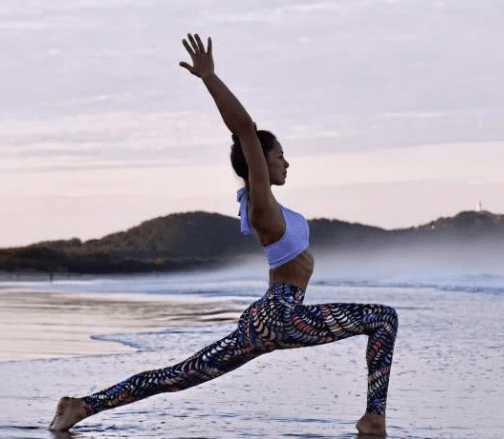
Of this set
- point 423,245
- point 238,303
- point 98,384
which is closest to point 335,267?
point 423,245

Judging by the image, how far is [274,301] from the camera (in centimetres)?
610

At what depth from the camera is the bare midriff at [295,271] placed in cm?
605

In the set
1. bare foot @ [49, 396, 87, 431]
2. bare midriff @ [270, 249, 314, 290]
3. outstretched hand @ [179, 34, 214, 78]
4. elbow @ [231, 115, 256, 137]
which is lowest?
bare foot @ [49, 396, 87, 431]

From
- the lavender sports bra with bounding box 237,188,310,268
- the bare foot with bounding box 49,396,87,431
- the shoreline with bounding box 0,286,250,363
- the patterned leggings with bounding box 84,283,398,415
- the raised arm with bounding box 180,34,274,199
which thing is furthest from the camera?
the shoreline with bounding box 0,286,250,363

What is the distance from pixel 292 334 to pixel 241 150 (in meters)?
0.95

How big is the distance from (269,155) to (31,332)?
343 inches

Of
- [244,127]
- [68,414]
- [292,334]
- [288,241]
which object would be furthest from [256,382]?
[244,127]

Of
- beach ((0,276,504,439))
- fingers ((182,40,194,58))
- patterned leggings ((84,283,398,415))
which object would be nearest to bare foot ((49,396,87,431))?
beach ((0,276,504,439))

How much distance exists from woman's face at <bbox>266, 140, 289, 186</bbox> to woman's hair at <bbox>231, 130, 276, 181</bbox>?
0.02 metres

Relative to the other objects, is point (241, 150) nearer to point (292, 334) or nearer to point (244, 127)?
point (244, 127)

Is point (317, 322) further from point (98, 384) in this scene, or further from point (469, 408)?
point (98, 384)

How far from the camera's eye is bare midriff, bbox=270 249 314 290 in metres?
6.05

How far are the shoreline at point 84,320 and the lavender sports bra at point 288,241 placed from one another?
530 centimetres

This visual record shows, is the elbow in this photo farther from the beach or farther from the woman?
the beach
